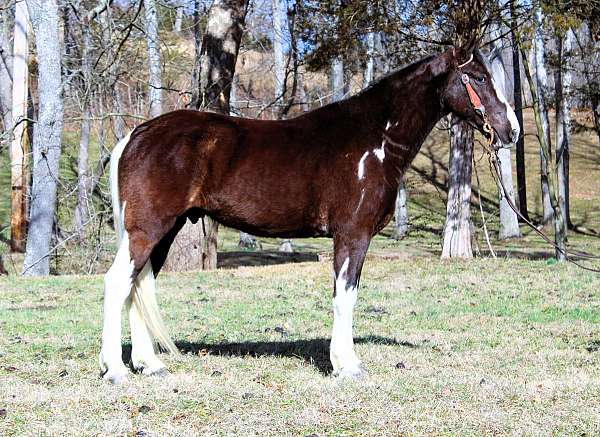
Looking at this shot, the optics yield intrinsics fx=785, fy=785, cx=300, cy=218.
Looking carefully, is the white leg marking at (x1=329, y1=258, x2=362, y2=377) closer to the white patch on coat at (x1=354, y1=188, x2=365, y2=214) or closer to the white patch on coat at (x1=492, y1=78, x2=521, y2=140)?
the white patch on coat at (x1=354, y1=188, x2=365, y2=214)

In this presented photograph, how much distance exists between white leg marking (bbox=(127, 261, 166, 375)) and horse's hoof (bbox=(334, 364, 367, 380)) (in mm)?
1416

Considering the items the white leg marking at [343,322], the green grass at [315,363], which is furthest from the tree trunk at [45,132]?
the white leg marking at [343,322]

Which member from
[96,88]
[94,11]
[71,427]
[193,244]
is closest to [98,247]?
[193,244]

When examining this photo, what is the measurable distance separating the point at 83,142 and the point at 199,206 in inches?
753

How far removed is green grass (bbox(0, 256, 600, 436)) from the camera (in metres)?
4.94

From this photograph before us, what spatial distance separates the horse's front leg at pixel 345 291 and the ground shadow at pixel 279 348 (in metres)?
0.49

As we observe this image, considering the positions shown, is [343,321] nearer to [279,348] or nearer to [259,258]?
[279,348]

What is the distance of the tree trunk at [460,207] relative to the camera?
1662cm

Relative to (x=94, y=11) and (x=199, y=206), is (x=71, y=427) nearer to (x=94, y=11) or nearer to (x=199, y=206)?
(x=199, y=206)

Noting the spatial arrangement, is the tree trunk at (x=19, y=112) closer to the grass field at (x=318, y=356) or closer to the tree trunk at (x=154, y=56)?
the tree trunk at (x=154, y=56)

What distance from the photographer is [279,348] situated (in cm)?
754

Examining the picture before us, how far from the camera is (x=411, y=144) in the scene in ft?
21.4

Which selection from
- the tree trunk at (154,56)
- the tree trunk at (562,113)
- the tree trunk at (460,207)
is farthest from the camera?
the tree trunk at (562,113)

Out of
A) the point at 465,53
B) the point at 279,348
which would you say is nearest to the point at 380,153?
the point at 465,53
